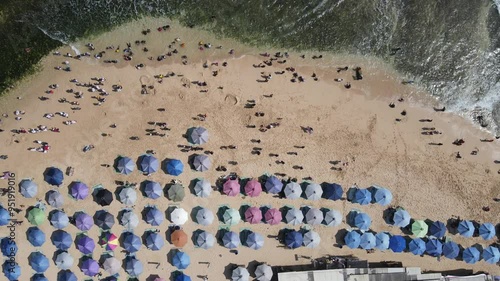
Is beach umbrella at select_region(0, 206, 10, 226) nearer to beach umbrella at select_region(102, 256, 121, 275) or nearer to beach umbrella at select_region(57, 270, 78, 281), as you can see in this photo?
beach umbrella at select_region(57, 270, 78, 281)

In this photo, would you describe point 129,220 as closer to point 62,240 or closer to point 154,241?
point 154,241

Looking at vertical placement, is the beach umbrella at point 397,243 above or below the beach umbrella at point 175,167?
below

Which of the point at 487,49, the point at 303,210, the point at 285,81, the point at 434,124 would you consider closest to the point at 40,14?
the point at 285,81

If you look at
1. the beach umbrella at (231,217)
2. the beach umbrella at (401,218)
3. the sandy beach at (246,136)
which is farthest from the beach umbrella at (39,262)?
the beach umbrella at (401,218)

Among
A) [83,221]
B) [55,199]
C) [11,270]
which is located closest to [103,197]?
[83,221]

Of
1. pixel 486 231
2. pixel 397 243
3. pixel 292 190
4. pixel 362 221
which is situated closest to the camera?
pixel 292 190

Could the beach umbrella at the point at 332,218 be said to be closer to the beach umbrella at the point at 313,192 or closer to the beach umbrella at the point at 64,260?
the beach umbrella at the point at 313,192

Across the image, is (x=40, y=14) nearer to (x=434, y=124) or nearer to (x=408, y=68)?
(x=408, y=68)

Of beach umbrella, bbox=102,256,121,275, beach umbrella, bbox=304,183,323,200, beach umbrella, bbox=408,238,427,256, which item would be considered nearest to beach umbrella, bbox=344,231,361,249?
beach umbrella, bbox=304,183,323,200
